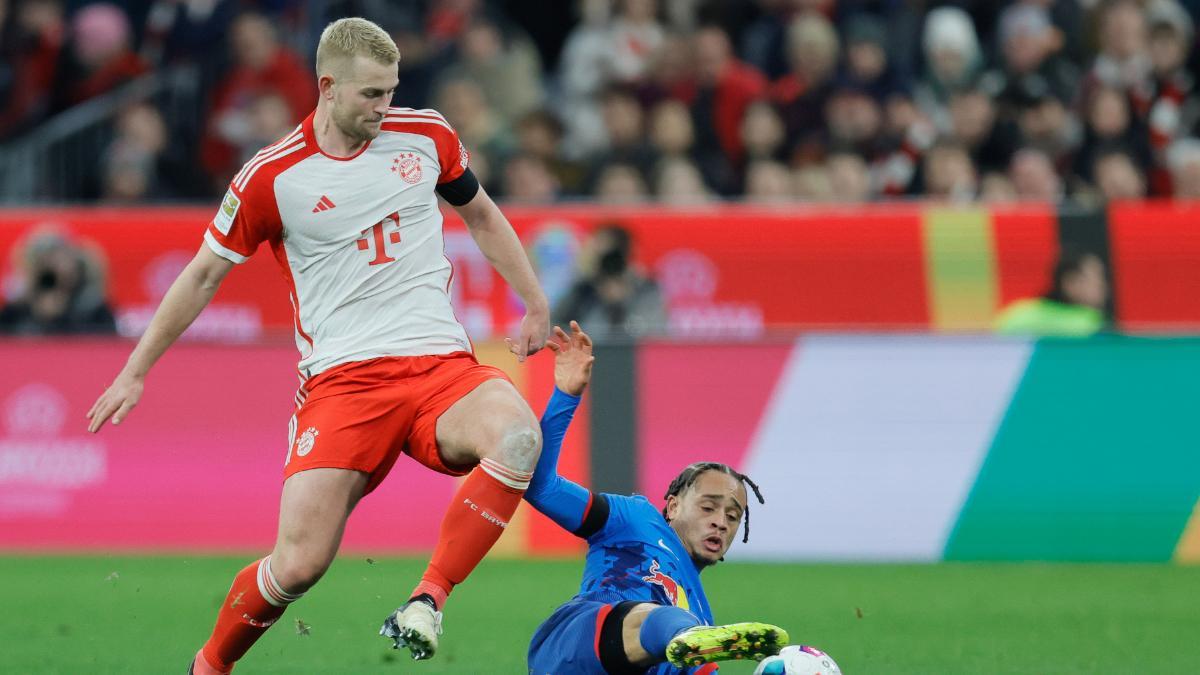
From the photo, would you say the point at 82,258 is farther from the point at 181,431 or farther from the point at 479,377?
the point at 479,377

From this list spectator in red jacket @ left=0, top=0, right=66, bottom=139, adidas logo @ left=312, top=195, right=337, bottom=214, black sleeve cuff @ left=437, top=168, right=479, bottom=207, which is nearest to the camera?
adidas logo @ left=312, top=195, right=337, bottom=214

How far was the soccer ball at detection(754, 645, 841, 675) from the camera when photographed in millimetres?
5332

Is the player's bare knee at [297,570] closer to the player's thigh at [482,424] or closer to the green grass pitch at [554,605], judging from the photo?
the player's thigh at [482,424]

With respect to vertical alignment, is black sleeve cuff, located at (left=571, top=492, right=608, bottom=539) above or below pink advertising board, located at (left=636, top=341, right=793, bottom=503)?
above

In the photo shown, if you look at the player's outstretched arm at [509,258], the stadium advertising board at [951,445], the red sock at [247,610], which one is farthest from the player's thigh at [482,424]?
the stadium advertising board at [951,445]

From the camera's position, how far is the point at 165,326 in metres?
6.33

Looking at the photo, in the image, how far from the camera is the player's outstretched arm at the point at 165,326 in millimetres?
6242

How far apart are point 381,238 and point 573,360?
80 centimetres

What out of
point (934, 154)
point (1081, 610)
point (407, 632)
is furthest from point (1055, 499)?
point (407, 632)

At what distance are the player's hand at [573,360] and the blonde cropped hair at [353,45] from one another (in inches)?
43.4

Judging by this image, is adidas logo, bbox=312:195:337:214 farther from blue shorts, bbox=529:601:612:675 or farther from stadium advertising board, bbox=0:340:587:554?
stadium advertising board, bbox=0:340:587:554

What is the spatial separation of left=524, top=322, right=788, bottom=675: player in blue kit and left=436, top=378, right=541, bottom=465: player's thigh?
0.18 meters

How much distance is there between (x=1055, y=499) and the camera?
37.7ft

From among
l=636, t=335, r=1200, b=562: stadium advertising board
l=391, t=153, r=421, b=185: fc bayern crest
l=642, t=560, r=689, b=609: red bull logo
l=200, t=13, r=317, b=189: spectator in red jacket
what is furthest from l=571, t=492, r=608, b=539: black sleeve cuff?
l=200, t=13, r=317, b=189: spectator in red jacket
